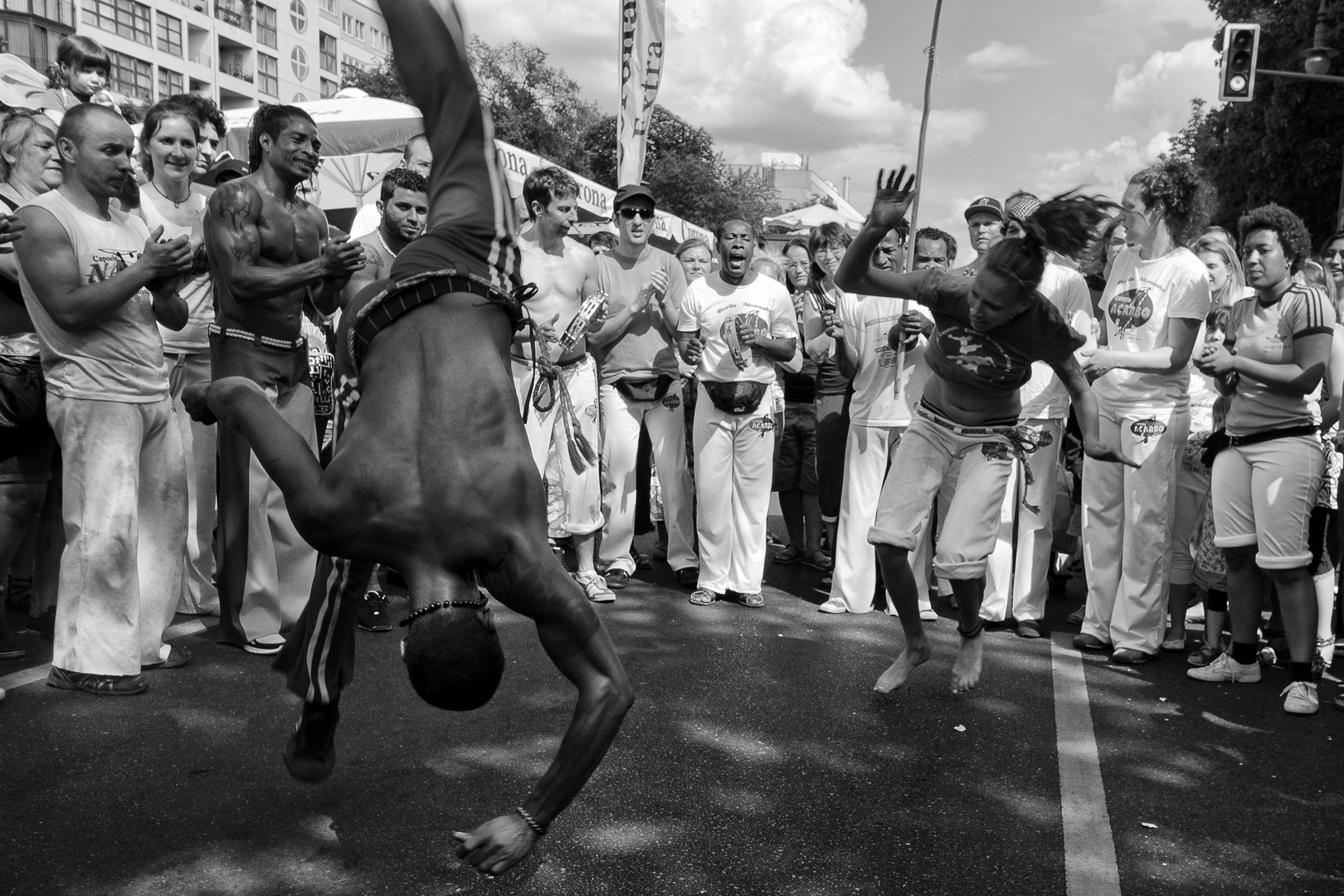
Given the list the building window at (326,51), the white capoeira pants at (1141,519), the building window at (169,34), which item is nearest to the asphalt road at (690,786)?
the white capoeira pants at (1141,519)

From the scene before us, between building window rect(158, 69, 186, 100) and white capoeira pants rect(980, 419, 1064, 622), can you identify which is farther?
building window rect(158, 69, 186, 100)

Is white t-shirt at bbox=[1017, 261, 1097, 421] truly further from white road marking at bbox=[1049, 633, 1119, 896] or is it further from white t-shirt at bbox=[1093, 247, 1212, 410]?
white road marking at bbox=[1049, 633, 1119, 896]

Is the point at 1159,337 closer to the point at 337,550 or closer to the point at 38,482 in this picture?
the point at 337,550

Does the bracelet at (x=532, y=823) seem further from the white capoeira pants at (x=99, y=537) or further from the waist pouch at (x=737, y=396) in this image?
the waist pouch at (x=737, y=396)

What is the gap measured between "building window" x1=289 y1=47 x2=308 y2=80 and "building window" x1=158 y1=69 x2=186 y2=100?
10.4 m

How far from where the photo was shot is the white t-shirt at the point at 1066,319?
633 centimetres

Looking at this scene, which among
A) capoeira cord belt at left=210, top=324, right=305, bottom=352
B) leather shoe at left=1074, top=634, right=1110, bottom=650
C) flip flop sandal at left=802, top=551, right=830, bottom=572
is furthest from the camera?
flip flop sandal at left=802, top=551, right=830, bottom=572

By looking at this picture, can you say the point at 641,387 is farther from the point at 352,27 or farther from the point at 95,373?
the point at 352,27

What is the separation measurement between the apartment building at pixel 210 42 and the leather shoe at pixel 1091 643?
48.7 metres

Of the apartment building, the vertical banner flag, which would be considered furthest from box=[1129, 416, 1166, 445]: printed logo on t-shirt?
the apartment building

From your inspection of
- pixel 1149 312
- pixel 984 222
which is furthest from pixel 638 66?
pixel 1149 312

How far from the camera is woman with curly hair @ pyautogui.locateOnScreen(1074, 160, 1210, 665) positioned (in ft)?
18.5

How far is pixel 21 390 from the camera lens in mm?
4863

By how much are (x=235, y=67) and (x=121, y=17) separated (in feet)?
31.8
